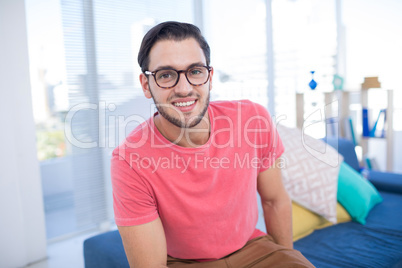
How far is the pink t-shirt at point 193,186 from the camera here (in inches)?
45.2

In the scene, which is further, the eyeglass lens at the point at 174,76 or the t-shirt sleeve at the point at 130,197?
the eyeglass lens at the point at 174,76

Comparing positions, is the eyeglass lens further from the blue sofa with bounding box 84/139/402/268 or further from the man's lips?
the blue sofa with bounding box 84/139/402/268

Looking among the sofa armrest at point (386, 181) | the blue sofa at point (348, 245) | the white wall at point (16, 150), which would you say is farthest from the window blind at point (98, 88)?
the sofa armrest at point (386, 181)

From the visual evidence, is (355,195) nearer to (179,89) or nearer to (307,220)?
(307,220)

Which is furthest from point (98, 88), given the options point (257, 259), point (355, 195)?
point (355, 195)

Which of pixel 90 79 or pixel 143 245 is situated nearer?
pixel 143 245

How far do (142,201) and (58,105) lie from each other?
6.24 feet

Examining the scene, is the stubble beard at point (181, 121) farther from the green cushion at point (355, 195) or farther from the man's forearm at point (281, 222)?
the green cushion at point (355, 195)

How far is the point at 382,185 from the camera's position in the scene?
2412 mm

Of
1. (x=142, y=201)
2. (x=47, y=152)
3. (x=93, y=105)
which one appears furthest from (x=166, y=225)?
(x=47, y=152)

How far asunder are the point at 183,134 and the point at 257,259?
0.55 m

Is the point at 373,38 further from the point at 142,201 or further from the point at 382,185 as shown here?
the point at 142,201

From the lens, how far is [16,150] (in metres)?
2.15

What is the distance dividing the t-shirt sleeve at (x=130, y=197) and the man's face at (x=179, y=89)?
25cm
